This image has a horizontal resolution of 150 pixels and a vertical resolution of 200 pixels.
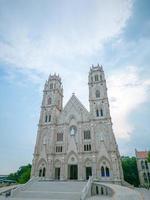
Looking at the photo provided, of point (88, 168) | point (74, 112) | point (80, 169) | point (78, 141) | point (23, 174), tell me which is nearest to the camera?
point (80, 169)

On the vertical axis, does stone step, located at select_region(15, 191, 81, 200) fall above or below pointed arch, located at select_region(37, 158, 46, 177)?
below

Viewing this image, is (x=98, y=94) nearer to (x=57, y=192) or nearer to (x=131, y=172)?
(x=57, y=192)

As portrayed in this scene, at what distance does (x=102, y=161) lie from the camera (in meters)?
31.6

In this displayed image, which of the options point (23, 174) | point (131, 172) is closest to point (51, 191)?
point (131, 172)

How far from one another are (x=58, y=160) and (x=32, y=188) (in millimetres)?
12125

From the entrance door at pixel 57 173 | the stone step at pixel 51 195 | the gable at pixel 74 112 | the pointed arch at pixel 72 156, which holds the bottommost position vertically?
the stone step at pixel 51 195

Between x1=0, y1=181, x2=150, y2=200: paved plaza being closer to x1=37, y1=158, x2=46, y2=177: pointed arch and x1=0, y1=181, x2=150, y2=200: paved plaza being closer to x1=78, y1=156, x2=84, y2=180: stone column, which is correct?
x1=78, y1=156, x2=84, y2=180: stone column

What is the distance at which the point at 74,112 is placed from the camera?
3969cm

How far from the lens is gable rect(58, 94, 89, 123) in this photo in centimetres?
3842

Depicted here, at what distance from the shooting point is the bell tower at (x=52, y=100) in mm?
41353

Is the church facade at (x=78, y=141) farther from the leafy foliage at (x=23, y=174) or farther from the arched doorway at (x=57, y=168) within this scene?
the leafy foliage at (x=23, y=174)

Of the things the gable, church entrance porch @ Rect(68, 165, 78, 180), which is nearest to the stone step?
church entrance porch @ Rect(68, 165, 78, 180)

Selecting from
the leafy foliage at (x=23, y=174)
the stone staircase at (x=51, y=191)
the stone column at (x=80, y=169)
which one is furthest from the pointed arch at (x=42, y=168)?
the leafy foliage at (x=23, y=174)

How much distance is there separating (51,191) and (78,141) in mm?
15389
